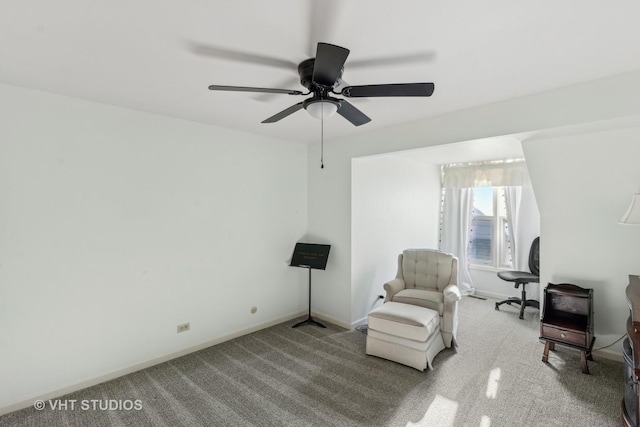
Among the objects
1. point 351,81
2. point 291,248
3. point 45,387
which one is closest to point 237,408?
point 45,387

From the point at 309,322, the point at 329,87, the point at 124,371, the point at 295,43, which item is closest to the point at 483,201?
the point at 309,322

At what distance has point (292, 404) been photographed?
2.42 meters

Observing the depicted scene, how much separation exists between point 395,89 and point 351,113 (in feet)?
1.60

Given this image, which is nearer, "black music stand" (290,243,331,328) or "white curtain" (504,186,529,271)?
"black music stand" (290,243,331,328)

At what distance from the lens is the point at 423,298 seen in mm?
3398

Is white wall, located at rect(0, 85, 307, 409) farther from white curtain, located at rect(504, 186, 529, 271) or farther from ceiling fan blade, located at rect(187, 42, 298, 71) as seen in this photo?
white curtain, located at rect(504, 186, 529, 271)

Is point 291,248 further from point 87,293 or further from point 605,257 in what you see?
point 605,257

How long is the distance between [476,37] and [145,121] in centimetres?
287

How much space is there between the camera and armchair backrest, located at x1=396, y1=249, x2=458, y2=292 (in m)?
3.64

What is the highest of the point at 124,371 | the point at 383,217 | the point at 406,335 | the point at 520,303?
the point at 383,217

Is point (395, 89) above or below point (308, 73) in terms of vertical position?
below

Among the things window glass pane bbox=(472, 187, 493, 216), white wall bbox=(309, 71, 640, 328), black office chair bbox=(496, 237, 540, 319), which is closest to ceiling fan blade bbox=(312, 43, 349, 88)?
white wall bbox=(309, 71, 640, 328)

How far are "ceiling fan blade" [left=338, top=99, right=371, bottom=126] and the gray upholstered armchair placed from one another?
6.92ft

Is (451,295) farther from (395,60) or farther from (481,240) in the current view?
(481,240)
